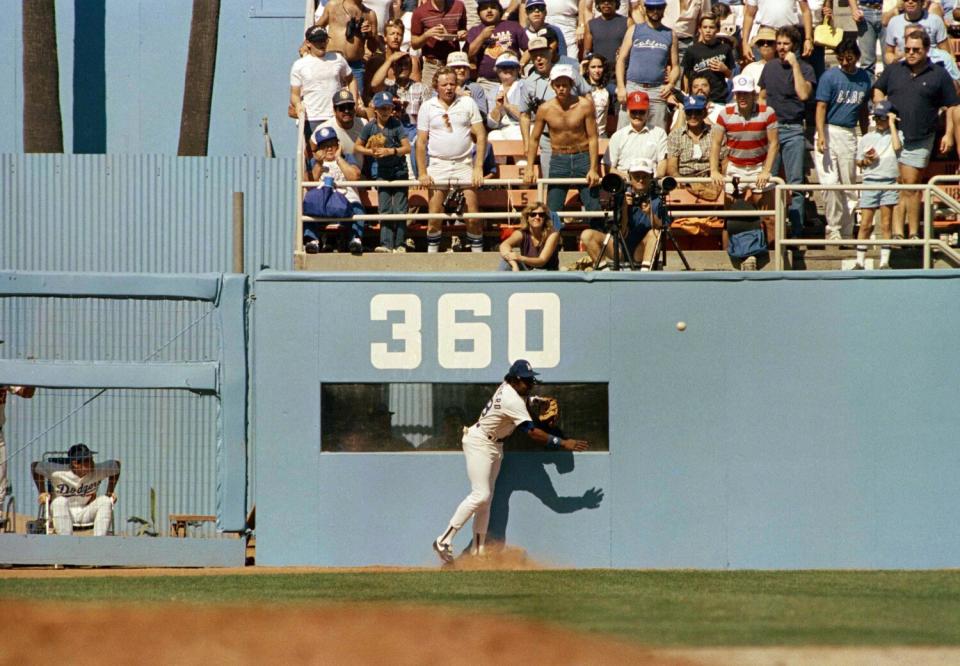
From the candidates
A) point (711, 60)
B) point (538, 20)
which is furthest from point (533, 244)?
point (538, 20)

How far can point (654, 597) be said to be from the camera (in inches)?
414

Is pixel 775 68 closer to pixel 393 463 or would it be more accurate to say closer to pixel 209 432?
pixel 393 463

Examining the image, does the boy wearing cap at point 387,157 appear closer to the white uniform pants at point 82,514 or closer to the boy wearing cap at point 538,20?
the boy wearing cap at point 538,20

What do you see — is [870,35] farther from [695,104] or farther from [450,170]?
[450,170]

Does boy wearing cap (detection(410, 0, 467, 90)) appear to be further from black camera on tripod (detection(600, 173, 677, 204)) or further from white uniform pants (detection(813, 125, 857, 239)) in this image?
white uniform pants (detection(813, 125, 857, 239))

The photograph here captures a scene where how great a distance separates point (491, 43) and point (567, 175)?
3.08m

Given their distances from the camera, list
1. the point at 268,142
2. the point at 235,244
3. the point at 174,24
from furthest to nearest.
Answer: the point at 174,24, the point at 268,142, the point at 235,244

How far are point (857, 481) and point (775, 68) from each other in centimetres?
487

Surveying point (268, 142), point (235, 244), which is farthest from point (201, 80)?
point (235, 244)

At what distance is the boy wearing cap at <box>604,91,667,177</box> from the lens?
47.4ft

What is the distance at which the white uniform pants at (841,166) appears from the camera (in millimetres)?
15023

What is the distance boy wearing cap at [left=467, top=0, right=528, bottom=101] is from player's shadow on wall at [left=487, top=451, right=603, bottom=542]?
5276 mm

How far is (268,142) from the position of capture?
19.1 metres

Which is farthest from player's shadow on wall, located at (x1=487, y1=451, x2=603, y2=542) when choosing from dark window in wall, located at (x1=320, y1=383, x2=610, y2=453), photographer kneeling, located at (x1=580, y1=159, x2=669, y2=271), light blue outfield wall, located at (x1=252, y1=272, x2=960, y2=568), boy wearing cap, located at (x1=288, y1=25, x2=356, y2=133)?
boy wearing cap, located at (x1=288, y1=25, x2=356, y2=133)
